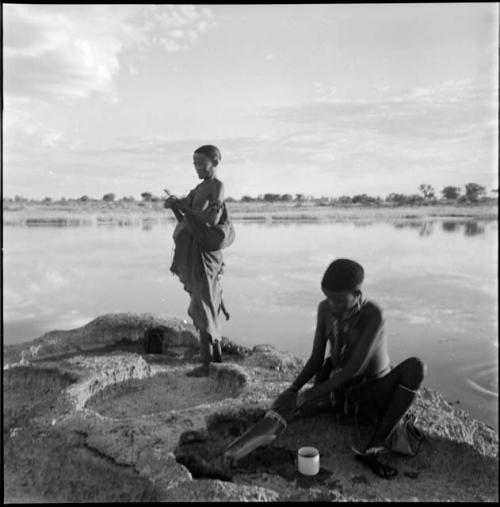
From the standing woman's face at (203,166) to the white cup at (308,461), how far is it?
321 centimetres

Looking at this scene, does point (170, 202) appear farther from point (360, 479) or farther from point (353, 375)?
point (360, 479)

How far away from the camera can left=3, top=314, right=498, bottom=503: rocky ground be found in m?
3.51

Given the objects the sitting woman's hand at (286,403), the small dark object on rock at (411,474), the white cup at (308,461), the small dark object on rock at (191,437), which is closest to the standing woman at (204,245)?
the small dark object on rock at (191,437)

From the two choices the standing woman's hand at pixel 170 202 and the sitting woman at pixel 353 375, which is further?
the standing woman's hand at pixel 170 202

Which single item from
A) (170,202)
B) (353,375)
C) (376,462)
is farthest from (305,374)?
(170,202)

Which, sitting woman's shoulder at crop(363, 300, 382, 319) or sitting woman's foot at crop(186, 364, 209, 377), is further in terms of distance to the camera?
sitting woman's foot at crop(186, 364, 209, 377)

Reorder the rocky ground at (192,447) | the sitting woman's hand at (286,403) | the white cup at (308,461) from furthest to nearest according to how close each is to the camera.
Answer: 1. the sitting woman's hand at (286,403)
2. the white cup at (308,461)
3. the rocky ground at (192,447)

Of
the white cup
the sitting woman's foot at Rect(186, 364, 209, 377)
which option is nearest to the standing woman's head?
the sitting woman's foot at Rect(186, 364, 209, 377)

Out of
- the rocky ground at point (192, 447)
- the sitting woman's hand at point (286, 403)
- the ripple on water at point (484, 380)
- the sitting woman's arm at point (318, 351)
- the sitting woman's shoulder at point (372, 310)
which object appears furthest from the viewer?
the ripple on water at point (484, 380)

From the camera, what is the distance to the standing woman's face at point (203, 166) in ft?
19.3

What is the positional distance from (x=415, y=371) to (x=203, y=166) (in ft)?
10.5

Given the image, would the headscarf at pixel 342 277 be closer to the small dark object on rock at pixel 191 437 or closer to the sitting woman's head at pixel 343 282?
the sitting woman's head at pixel 343 282

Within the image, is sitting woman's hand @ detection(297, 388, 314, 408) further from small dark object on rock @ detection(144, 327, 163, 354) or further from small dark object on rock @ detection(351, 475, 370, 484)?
small dark object on rock @ detection(144, 327, 163, 354)

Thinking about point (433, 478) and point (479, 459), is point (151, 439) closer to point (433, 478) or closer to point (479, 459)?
point (433, 478)
